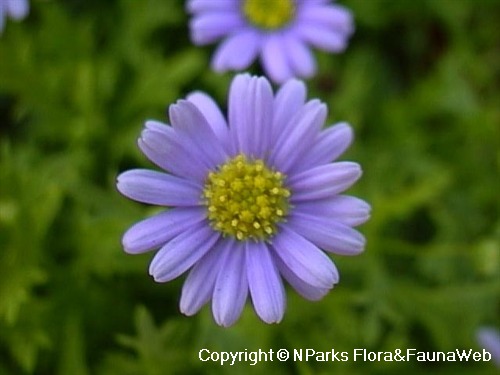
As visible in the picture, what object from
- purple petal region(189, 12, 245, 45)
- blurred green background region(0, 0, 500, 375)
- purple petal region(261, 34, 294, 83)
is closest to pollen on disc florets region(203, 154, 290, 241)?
blurred green background region(0, 0, 500, 375)

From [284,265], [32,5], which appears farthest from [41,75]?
[284,265]

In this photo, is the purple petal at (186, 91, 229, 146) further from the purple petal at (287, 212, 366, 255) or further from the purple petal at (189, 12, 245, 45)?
the purple petal at (189, 12, 245, 45)

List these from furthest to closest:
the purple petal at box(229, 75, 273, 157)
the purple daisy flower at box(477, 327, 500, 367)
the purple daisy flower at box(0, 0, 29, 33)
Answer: the purple daisy flower at box(477, 327, 500, 367)
the purple daisy flower at box(0, 0, 29, 33)
the purple petal at box(229, 75, 273, 157)

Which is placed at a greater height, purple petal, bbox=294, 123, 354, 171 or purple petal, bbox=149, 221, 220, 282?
purple petal, bbox=294, 123, 354, 171

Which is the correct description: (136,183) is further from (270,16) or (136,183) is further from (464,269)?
(464,269)

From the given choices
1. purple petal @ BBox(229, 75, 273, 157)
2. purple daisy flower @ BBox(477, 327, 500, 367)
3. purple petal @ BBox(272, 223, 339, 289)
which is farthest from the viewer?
purple daisy flower @ BBox(477, 327, 500, 367)

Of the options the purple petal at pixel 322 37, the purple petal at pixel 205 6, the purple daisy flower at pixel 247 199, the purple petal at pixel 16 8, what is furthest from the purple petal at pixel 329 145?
the purple petal at pixel 16 8
